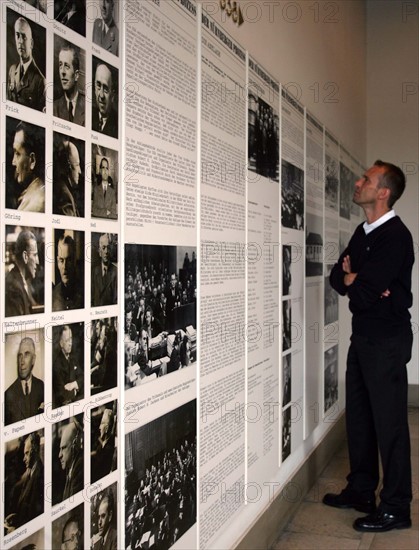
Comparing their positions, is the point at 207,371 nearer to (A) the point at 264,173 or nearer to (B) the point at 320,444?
(A) the point at 264,173

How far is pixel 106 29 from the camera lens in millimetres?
2002

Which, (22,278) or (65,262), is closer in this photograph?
(22,278)

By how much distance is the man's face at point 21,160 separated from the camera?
1588mm

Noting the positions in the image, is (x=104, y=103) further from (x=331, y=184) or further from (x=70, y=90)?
(x=331, y=184)

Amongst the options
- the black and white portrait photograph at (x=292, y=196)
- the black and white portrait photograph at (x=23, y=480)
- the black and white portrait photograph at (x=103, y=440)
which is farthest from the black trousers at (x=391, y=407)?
the black and white portrait photograph at (x=23, y=480)

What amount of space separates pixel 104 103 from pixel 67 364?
79 centimetres

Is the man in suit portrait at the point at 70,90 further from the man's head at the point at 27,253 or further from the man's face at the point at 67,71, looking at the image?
the man's head at the point at 27,253

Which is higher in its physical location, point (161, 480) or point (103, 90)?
point (103, 90)

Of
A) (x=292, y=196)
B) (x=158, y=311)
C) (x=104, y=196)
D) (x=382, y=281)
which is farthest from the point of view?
(x=292, y=196)

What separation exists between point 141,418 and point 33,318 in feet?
2.39

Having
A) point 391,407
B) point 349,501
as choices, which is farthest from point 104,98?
point 349,501

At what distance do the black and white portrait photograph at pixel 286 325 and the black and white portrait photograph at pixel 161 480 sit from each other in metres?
1.43

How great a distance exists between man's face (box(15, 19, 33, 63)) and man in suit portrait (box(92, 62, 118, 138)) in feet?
1.05

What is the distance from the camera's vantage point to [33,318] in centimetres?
166
